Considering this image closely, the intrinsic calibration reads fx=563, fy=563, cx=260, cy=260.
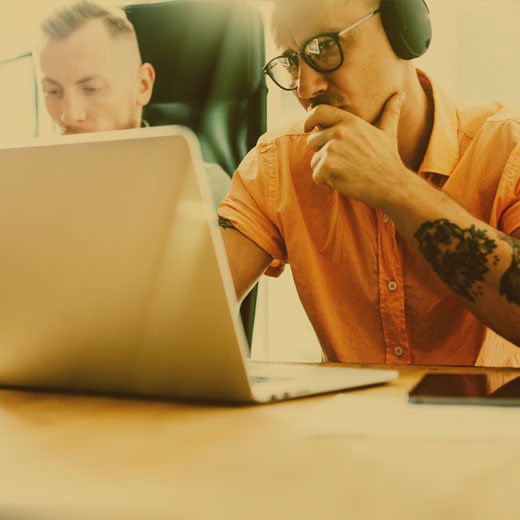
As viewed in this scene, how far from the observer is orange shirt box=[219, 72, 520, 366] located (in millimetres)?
1076

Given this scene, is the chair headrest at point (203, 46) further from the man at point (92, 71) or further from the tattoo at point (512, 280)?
the tattoo at point (512, 280)

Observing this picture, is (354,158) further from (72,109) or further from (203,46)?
(72,109)

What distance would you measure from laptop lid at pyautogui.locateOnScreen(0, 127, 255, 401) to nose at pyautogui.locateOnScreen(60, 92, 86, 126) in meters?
1.20

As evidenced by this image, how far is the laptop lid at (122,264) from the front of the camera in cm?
39

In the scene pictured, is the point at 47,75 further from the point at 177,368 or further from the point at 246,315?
the point at 177,368

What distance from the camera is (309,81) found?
3.59 feet

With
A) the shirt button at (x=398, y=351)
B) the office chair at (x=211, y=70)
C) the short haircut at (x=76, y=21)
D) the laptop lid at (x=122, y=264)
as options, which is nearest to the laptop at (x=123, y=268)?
the laptop lid at (x=122, y=264)

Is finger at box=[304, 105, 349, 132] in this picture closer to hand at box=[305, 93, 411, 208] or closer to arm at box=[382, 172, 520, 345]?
hand at box=[305, 93, 411, 208]

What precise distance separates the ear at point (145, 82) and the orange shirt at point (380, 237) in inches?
16.7

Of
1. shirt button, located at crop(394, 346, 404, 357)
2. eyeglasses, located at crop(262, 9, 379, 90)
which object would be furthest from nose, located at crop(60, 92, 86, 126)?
shirt button, located at crop(394, 346, 404, 357)

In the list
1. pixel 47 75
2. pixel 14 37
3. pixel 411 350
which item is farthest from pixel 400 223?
pixel 14 37

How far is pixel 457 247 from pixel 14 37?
243 centimetres

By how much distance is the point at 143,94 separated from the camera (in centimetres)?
158

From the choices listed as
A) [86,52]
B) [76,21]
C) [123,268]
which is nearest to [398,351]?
[123,268]
